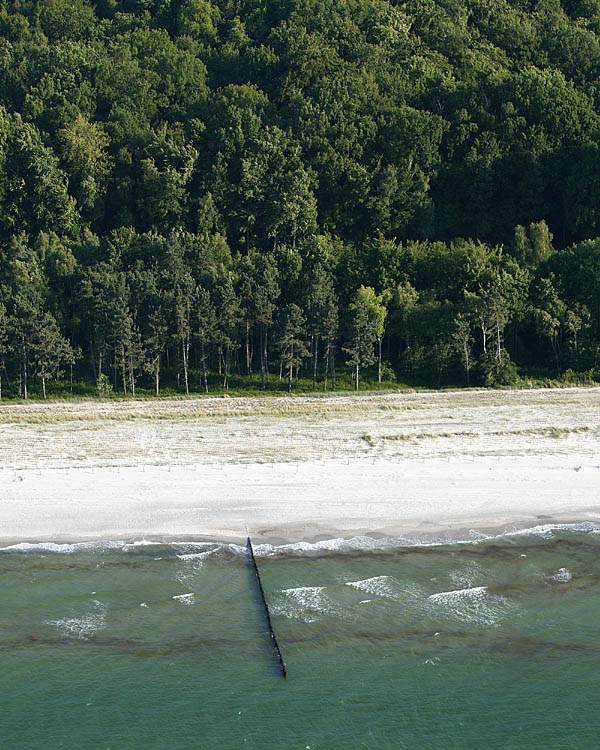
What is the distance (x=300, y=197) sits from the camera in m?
75.8

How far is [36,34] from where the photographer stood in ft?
371

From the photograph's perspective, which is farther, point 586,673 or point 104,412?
point 104,412

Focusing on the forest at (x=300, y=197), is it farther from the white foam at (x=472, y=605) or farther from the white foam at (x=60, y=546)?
the white foam at (x=472, y=605)

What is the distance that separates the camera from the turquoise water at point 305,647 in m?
16.6

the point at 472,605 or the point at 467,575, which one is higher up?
the point at 467,575

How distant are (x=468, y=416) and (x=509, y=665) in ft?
93.5

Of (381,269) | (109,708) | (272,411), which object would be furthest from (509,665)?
(381,269)

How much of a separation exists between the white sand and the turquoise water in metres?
1.65

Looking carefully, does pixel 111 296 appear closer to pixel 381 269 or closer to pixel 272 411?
pixel 272 411

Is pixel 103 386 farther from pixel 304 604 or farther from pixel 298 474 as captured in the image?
pixel 304 604

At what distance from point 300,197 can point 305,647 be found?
61.8 metres

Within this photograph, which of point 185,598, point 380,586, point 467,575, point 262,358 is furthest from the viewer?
point 262,358

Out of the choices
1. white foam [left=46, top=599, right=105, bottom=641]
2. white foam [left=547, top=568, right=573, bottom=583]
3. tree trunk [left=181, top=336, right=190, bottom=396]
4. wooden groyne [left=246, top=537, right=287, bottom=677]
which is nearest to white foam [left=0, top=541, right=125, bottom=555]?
white foam [left=46, top=599, right=105, bottom=641]

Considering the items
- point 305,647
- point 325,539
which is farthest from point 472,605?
point 325,539
